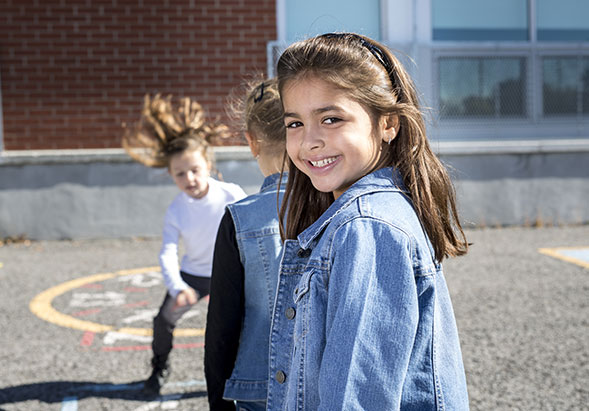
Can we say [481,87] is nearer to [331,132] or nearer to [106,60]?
[106,60]

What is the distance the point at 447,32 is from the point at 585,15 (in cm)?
222

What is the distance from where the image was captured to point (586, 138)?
9.78m

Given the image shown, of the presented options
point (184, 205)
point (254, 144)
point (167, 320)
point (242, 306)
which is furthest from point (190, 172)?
point (242, 306)

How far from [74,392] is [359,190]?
8.93ft

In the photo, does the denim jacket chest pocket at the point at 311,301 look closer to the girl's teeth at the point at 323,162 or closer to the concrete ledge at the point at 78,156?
the girl's teeth at the point at 323,162

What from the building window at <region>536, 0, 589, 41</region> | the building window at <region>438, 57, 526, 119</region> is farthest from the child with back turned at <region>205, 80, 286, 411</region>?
the building window at <region>536, 0, 589, 41</region>

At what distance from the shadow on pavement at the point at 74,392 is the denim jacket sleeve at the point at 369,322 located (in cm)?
242

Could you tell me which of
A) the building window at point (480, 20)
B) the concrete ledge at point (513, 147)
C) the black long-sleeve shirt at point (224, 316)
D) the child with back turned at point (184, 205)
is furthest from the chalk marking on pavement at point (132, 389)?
the building window at point (480, 20)

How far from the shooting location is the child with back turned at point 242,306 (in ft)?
6.84

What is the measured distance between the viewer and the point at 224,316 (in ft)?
6.83

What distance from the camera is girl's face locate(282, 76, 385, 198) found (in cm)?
149

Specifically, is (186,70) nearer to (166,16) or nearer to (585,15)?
(166,16)

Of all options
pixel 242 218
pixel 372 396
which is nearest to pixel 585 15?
pixel 242 218

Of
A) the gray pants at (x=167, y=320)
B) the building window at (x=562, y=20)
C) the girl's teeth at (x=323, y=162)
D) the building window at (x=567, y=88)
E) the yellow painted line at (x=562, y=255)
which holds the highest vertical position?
the building window at (x=562, y=20)
